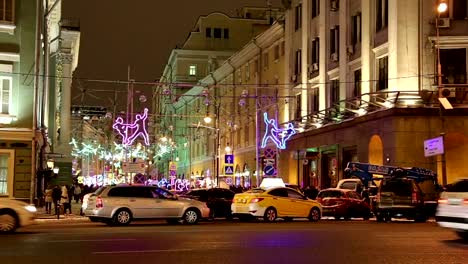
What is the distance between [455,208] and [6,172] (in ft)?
79.6

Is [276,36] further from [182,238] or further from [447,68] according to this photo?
[182,238]

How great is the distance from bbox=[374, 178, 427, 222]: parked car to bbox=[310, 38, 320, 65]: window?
63.3 feet

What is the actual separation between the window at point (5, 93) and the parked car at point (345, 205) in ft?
54.0

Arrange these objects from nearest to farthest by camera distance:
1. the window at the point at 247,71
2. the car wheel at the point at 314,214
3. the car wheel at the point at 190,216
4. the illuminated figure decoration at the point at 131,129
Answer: the car wheel at the point at 190,216 → the car wheel at the point at 314,214 → the illuminated figure decoration at the point at 131,129 → the window at the point at 247,71

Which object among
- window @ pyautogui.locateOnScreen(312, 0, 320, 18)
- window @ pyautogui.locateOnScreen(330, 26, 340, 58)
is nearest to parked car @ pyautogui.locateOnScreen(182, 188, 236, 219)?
window @ pyautogui.locateOnScreen(330, 26, 340, 58)

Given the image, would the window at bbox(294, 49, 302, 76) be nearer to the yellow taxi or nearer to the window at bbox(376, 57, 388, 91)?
the window at bbox(376, 57, 388, 91)

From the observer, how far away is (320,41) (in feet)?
150

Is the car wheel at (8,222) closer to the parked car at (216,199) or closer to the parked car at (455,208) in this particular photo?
the parked car at (216,199)

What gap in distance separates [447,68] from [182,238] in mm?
22160

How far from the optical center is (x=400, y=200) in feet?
93.6

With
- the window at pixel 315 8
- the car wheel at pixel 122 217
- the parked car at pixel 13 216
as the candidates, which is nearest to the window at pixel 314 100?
the window at pixel 315 8

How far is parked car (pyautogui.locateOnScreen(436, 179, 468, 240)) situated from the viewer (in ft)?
57.7

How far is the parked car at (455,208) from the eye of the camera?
17.6m

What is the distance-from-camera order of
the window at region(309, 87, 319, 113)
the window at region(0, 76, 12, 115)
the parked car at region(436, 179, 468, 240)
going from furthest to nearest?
the window at region(309, 87, 319, 113), the window at region(0, 76, 12, 115), the parked car at region(436, 179, 468, 240)
